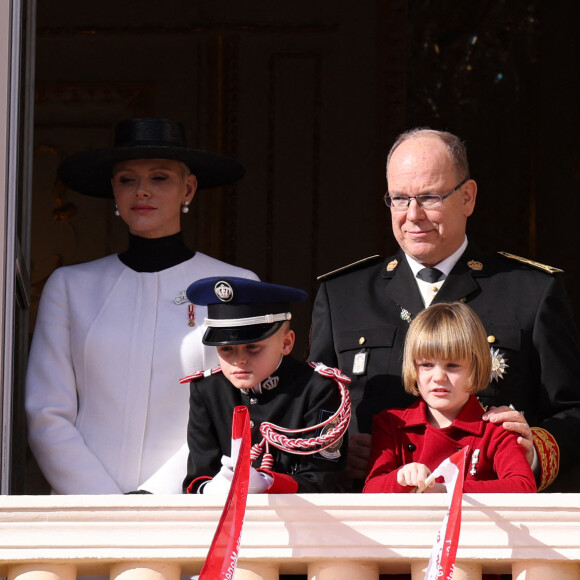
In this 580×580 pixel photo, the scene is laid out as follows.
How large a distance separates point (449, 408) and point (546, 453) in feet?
0.83

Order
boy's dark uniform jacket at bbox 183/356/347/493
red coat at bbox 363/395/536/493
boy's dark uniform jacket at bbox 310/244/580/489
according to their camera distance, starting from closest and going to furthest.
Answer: red coat at bbox 363/395/536/493
boy's dark uniform jacket at bbox 183/356/347/493
boy's dark uniform jacket at bbox 310/244/580/489

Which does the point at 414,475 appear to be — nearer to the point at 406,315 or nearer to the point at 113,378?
the point at 406,315

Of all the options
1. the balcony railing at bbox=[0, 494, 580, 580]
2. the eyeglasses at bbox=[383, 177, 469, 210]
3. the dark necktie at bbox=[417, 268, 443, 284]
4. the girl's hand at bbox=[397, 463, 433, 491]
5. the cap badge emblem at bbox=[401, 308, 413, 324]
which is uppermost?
the eyeglasses at bbox=[383, 177, 469, 210]

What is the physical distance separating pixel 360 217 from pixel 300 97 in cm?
60

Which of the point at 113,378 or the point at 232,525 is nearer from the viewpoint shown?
the point at 232,525

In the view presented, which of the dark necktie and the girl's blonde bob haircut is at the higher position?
the dark necktie

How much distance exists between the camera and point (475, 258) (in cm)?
398

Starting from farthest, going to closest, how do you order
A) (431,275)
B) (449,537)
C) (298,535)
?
(431,275), (298,535), (449,537)

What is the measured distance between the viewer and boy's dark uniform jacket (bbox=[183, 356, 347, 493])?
3.51 metres

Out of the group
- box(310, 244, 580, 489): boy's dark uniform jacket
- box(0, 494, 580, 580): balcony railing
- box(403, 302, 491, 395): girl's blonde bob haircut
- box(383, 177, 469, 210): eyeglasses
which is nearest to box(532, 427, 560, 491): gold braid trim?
box(310, 244, 580, 489): boy's dark uniform jacket

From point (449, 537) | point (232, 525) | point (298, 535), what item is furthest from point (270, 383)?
point (449, 537)

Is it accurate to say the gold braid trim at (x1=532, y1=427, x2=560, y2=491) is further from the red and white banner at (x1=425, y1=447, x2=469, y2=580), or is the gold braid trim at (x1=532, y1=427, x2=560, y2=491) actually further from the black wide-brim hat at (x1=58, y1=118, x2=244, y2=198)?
the black wide-brim hat at (x1=58, y1=118, x2=244, y2=198)

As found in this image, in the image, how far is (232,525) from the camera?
9.50 feet

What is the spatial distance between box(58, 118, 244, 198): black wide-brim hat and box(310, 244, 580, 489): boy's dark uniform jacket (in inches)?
17.9
